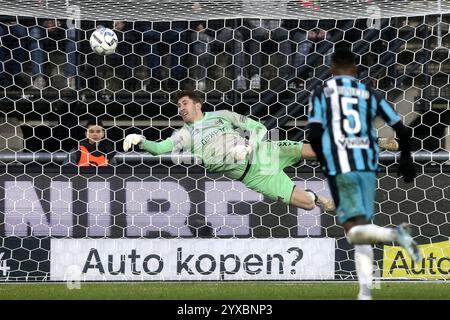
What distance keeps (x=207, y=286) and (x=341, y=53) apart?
2.69 meters

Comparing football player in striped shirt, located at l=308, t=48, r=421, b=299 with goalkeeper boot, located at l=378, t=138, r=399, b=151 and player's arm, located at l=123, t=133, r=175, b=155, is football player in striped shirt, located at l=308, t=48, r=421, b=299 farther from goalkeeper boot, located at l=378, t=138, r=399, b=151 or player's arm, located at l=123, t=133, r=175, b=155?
goalkeeper boot, located at l=378, t=138, r=399, b=151

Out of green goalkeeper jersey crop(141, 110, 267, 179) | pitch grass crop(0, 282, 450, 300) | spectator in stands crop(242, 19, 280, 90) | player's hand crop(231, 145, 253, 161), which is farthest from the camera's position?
spectator in stands crop(242, 19, 280, 90)

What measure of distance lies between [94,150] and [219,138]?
1142mm

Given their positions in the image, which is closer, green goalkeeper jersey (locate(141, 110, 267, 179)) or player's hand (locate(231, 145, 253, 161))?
player's hand (locate(231, 145, 253, 161))

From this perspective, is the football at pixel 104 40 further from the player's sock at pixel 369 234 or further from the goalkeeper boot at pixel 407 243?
the goalkeeper boot at pixel 407 243

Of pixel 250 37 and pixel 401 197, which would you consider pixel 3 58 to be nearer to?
pixel 250 37

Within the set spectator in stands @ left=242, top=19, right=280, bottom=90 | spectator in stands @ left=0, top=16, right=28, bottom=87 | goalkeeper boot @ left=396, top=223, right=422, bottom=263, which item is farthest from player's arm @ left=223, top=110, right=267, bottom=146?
goalkeeper boot @ left=396, top=223, right=422, bottom=263

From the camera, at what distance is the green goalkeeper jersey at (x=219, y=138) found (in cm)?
912

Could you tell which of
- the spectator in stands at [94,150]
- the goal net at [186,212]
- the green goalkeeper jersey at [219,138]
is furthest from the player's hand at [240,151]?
the spectator in stands at [94,150]

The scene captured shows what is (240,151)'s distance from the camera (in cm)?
852

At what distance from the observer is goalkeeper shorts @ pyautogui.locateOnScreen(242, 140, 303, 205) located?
350 inches

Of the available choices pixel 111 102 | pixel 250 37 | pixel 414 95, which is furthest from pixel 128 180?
pixel 414 95

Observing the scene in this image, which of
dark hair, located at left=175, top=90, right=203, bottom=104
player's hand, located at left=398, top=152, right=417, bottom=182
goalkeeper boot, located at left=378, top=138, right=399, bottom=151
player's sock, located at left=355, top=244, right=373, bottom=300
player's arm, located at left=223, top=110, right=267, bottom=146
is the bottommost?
player's sock, located at left=355, top=244, right=373, bottom=300

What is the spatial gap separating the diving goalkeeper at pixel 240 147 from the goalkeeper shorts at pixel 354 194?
8.24 ft
